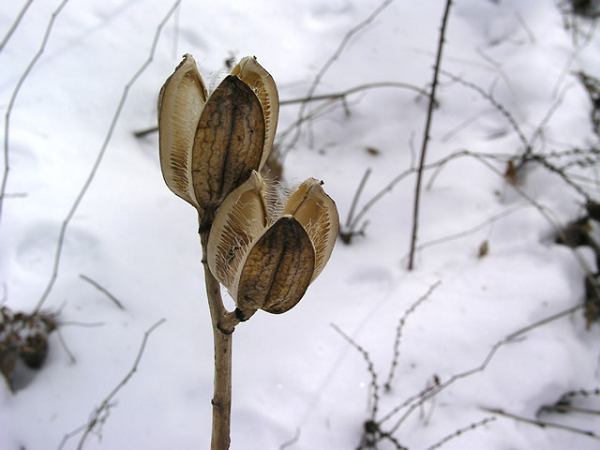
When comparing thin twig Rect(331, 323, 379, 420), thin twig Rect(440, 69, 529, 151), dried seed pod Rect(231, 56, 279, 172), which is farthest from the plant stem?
thin twig Rect(440, 69, 529, 151)

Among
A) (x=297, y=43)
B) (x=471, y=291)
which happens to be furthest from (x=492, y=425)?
(x=297, y=43)

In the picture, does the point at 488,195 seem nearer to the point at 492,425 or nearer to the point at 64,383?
the point at 492,425

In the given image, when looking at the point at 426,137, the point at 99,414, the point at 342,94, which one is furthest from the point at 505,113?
the point at 99,414

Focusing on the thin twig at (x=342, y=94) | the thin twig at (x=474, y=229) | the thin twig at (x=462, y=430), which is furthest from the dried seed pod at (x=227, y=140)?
the thin twig at (x=342, y=94)

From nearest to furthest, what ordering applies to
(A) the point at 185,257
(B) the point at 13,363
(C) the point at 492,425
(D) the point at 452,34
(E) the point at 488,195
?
(B) the point at 13,363, (C) the point at 492,425, (A) the point at 185,257, (E) the point at 488,195, (D) the point at 452,34

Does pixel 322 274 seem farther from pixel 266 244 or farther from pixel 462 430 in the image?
pixel 266 244
